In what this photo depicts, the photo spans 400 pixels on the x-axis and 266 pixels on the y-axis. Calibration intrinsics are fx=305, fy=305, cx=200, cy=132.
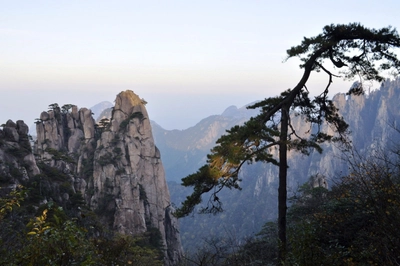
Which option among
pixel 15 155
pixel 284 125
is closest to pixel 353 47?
pixel 284 125

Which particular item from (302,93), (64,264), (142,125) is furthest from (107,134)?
(64,264)

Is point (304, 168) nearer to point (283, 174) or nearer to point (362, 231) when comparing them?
point (283, 174)

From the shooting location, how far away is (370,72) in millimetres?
10109

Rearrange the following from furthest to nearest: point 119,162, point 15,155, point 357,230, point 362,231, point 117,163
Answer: point 119,162
point 117,163
point 15,155
point 357,230
point 362,231

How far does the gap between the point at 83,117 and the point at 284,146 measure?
50014 mm

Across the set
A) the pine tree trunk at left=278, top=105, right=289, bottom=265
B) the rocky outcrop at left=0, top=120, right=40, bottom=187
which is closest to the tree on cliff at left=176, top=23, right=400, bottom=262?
the pine tree trunk at left=278, top=105, right=289, bottom=265

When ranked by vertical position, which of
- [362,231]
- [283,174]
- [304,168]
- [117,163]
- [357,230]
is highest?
[283,174]

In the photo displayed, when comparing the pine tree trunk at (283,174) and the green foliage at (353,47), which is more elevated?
the green foliage at (353,47)

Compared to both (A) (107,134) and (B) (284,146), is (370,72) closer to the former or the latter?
(B) (284,146)

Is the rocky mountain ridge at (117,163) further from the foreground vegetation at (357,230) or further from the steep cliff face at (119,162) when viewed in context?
the foreground vegetation at (357,230)

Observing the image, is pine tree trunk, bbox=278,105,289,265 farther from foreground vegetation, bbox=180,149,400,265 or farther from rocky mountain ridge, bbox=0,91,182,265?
rocky mountain ridge, bbox=0,91,182,265

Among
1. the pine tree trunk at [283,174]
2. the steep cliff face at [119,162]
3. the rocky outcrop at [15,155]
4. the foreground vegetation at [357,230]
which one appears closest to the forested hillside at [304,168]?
the steep cliff face at [119,162]

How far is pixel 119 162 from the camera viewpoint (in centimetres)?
4741

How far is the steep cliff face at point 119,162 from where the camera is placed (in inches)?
1660
